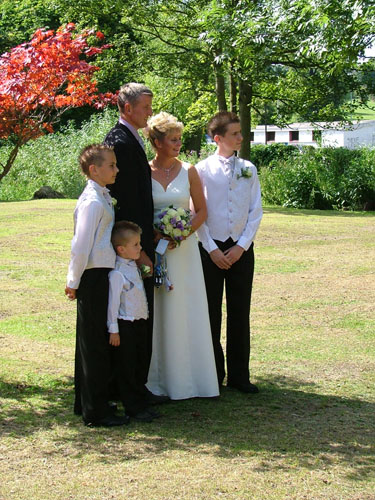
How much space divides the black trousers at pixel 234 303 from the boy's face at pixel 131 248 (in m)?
0.99

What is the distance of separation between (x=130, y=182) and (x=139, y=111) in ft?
1.71

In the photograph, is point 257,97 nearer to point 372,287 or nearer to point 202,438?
point 372,287

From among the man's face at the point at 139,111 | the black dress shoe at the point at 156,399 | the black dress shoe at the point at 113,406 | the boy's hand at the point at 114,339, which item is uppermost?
the man's face at the point at 139,111

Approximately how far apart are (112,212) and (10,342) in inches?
119

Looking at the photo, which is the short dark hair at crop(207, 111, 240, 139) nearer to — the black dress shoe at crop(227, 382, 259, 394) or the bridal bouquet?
the bridal bouquet

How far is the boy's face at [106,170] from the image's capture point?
Answer: 513 cm

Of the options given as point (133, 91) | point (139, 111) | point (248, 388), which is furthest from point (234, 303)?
point (133, 91)

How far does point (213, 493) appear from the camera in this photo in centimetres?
415

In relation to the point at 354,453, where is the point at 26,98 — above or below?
above

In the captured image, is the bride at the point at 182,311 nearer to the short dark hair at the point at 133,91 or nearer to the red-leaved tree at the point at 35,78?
the short dark hair at the point at 133,91

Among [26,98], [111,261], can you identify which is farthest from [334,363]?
[26,98]

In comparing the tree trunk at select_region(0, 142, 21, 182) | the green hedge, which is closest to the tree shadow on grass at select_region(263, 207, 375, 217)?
the green hedge

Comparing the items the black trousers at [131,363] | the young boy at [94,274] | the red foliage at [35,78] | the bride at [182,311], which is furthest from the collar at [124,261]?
the red foliage at [35,78]

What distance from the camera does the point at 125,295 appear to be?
17.3 ft
